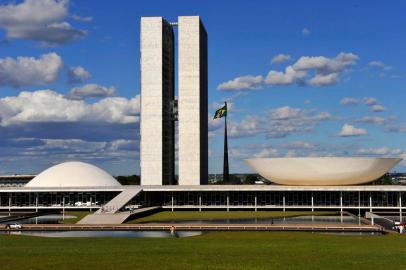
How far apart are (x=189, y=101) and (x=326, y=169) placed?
79.7 feet

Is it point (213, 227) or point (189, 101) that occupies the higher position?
point (189, 101)

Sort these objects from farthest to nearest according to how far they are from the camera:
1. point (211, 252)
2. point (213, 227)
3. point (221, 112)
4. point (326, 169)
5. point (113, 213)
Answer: point (221, 112)
point (326, 169)
point (113, 213)
point (213, 227)
point (211, 252)

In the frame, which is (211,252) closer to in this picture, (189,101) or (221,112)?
(189,101)

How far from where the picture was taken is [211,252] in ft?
89.4

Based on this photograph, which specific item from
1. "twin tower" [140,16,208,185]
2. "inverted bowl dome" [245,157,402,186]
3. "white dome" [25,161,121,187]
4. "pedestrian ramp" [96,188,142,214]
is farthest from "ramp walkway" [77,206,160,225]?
"twin tower" [140,16,208,185]

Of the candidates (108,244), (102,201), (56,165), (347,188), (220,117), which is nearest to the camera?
(108,244)

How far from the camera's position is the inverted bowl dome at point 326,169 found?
213 ft

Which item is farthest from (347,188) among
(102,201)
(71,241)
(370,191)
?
(71,241)

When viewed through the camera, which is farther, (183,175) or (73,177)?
(183,175)

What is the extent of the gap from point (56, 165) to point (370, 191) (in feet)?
130

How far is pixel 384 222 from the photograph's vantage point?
48.5 meters

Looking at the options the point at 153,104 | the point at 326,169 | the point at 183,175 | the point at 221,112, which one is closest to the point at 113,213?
the point at 326,169

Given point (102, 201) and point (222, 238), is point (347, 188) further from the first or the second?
point (222, 238)

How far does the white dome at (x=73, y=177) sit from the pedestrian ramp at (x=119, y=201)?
8410 mm
